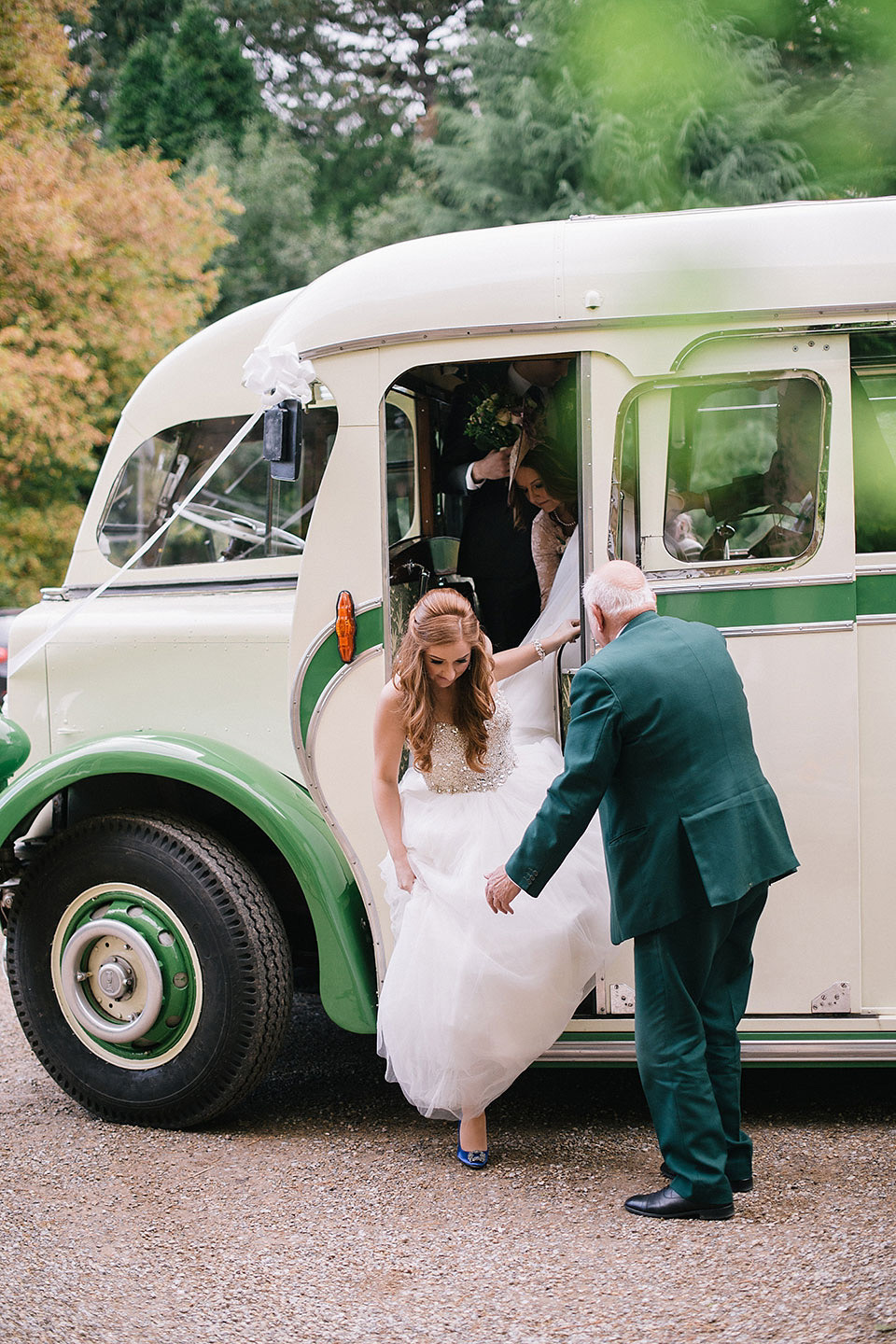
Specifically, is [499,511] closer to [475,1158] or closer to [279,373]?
[279,373]

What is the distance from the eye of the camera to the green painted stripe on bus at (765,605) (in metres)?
3.66

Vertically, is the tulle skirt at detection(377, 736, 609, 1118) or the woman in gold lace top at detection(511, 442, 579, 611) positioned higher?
the woman in gold lace top at detection(511, 442, 579, 611)

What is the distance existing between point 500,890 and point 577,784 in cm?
39

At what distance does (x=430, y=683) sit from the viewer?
3.65m

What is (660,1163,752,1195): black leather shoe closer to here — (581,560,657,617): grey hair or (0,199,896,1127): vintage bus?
(0,199,896,1127): vintage bus

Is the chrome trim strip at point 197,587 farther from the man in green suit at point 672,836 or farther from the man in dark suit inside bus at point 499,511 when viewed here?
the man in green suit at point 672,836

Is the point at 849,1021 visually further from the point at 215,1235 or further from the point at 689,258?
the point at 689,258

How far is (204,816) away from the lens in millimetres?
4480

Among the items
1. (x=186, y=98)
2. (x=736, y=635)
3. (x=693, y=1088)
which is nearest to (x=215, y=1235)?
(x=693, y=1088)

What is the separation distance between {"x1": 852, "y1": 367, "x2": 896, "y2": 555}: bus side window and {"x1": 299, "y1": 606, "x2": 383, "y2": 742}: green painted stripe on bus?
1498 millimetres

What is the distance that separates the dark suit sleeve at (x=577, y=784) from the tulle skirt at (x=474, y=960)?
0.99 feet

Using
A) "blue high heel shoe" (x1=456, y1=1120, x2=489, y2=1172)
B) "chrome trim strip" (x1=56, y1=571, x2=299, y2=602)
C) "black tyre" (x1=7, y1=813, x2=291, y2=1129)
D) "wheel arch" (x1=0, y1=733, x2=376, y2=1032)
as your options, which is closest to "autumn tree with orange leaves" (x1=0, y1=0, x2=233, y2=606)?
"chrome trim strip" (x1=56, y1=571, x2=299, y2=602)

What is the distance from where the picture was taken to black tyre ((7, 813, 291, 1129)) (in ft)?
12.9

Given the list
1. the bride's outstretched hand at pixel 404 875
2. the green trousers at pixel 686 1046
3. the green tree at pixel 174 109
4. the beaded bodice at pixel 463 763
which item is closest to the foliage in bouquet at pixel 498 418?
the beaded bodice at pixel 463 763
